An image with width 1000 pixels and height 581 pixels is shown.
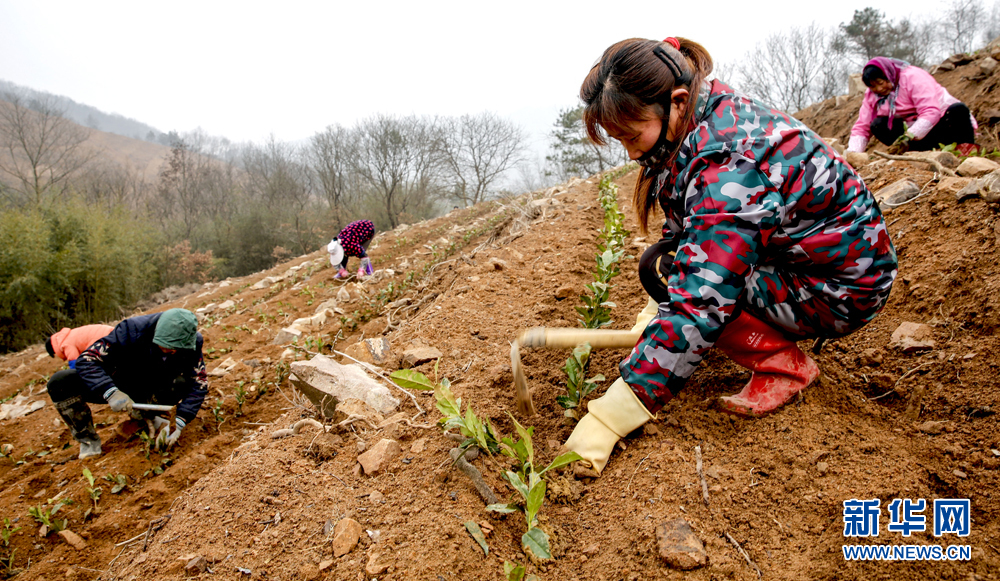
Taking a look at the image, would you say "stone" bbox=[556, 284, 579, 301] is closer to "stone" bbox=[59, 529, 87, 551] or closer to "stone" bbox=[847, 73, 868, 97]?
"stone" bbox=[59, 529, 87, 551]

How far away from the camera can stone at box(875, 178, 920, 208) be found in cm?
301

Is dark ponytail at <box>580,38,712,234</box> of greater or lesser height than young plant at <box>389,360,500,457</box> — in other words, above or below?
above

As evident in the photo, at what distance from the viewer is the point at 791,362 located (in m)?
1.73

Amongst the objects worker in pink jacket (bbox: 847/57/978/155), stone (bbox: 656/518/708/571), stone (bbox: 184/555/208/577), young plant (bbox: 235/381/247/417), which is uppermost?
worker in pink jacket (bbox: 847/57/978/155)

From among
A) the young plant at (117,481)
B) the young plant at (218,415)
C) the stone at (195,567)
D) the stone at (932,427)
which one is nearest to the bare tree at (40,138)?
the young plant at (218,415)

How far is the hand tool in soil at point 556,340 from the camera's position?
1.83 metres

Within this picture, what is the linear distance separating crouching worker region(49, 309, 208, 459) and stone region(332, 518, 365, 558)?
2.63 m

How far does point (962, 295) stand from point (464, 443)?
7.57 feet

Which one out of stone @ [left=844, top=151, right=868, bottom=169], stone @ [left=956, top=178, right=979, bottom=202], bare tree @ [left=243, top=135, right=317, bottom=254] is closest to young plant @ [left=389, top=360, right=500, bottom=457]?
stone @ [left=956, top=178, right=979, bottom=202]

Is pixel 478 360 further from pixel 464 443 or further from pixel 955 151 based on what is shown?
pixel 955 151

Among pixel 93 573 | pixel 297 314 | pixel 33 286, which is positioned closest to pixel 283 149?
pixel 33 286

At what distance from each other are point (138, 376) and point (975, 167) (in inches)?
246

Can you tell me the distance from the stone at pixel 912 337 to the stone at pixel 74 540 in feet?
13.7

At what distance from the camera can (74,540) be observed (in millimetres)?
2482
